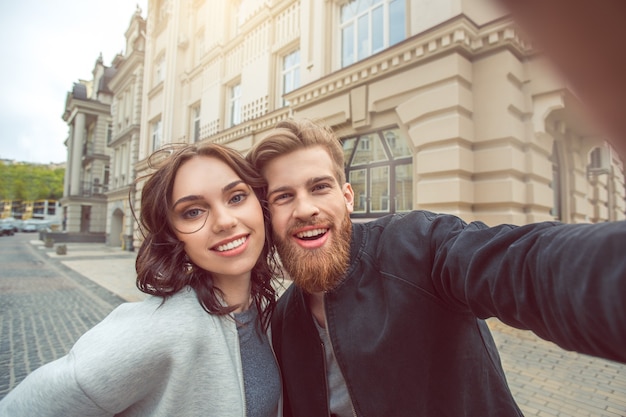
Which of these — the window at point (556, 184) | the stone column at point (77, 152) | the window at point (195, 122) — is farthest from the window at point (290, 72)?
the stone column at point (77, 152)

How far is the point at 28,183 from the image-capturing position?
57188 mm

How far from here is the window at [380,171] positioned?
6.79 meters

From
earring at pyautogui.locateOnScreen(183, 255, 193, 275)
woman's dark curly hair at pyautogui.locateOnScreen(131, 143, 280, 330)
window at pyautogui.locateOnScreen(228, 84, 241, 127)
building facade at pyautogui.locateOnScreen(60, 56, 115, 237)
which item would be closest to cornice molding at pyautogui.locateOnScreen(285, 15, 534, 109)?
woman's dark curly hair at pyautogui.locateOnScreen(131, 143, 280, 330)

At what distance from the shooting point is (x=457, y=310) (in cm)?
138

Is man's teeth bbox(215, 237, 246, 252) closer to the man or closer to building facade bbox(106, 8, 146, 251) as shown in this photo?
the man

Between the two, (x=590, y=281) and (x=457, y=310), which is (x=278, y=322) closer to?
(x=457, y=310)

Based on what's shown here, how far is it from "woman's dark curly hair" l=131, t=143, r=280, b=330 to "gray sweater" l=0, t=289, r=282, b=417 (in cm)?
6

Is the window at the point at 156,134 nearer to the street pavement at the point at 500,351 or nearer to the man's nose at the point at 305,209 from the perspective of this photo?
the street pavement at the point at 500,351

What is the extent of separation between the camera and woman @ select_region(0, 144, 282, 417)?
1084mm

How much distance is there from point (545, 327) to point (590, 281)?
8.8 inches

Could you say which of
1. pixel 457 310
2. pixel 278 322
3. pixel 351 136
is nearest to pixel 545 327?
pixel 457 310

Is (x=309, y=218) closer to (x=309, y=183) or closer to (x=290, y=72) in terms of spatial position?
(x=309, y=183)

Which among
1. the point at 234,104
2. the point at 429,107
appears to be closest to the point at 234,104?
the point at 234,104

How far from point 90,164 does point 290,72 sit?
26.0 m
